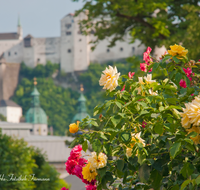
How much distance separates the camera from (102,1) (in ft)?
32.2

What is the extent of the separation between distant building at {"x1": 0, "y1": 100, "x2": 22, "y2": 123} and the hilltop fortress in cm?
908

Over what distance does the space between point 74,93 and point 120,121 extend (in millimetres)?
74251

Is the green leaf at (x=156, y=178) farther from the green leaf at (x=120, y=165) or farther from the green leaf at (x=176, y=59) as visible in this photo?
the green leaf at (x=176, y=59)

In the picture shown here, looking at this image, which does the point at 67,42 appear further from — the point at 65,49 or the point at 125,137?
the point at 125,137

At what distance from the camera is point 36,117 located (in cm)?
6888

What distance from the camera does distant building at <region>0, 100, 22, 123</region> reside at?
2790 inches

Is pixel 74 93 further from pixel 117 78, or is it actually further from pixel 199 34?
pixel 117 78

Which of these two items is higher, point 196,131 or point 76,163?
point 196,131

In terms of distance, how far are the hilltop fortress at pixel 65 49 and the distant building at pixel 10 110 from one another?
9.08 meters

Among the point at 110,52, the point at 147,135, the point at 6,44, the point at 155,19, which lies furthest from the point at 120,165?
the point at 6,44

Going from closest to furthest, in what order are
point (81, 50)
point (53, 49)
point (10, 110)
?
1. point (81, 50)
2. point (53, 49)
3. point (10, 110)

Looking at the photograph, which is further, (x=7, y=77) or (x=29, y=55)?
(x=7, y=77)

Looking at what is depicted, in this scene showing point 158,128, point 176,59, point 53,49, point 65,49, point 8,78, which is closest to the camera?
point 158,128

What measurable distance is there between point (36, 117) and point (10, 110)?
658 cm
